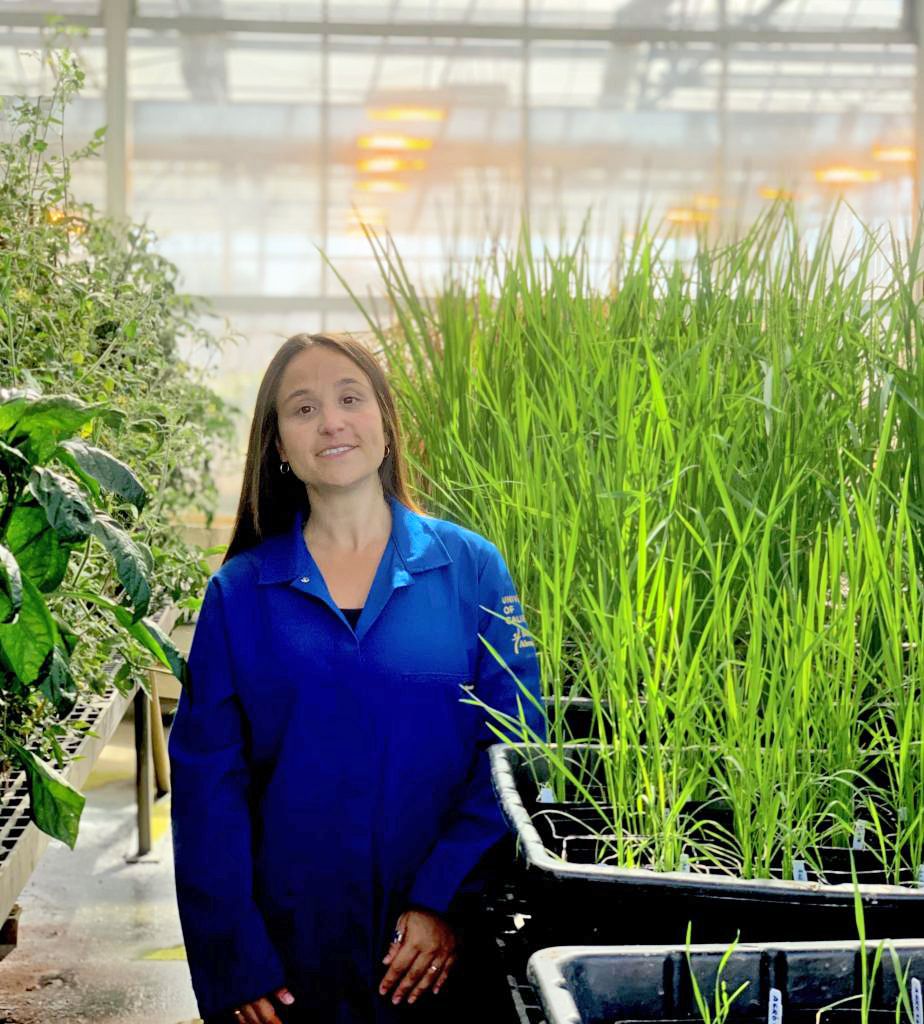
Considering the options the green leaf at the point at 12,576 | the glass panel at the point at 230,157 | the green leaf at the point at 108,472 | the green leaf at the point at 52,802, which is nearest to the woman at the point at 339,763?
the green leaf at the point at 52,802

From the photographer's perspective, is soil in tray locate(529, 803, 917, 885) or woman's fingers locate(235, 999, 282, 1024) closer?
soil in tray locate(529, 803, 917, 885)

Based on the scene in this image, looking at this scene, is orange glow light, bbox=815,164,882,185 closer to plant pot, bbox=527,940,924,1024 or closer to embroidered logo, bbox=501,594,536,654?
embroidered logo, bbox=501,594,536,654

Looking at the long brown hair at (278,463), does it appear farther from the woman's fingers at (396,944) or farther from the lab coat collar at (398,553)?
the woman's fingers at (396,944)

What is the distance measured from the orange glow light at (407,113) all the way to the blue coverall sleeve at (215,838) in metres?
6.19

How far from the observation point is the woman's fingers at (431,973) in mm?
1632

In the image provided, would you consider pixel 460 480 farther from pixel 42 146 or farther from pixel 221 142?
pixel 221 142

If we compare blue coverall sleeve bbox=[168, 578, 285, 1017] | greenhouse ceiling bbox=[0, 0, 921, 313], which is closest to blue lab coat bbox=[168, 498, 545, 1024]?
blue coverall sleeve bbox=[168, 578, 285, 1017]

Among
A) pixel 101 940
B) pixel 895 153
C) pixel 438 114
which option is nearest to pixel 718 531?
pixel 101 940

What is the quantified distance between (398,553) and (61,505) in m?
0.64

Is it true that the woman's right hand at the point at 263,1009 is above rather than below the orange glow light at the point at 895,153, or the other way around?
below

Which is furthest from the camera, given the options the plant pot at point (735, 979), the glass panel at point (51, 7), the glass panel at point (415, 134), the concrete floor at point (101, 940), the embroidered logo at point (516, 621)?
the glass panel at point (415, 134)

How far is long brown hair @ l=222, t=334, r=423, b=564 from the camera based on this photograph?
1.78 m

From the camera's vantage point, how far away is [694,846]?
4.09 feet

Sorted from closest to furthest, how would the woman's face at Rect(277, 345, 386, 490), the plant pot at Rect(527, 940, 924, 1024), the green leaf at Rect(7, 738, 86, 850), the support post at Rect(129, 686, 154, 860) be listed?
1. the plant pot at Rect(527, 940, 924, 1024)
2. the green leaf at Rect(7, 738, 86, 850)
3. the woman's face at Rect(277, 345, 386, 490)
4. the support post at Rect(129, 686, 154, 860)
